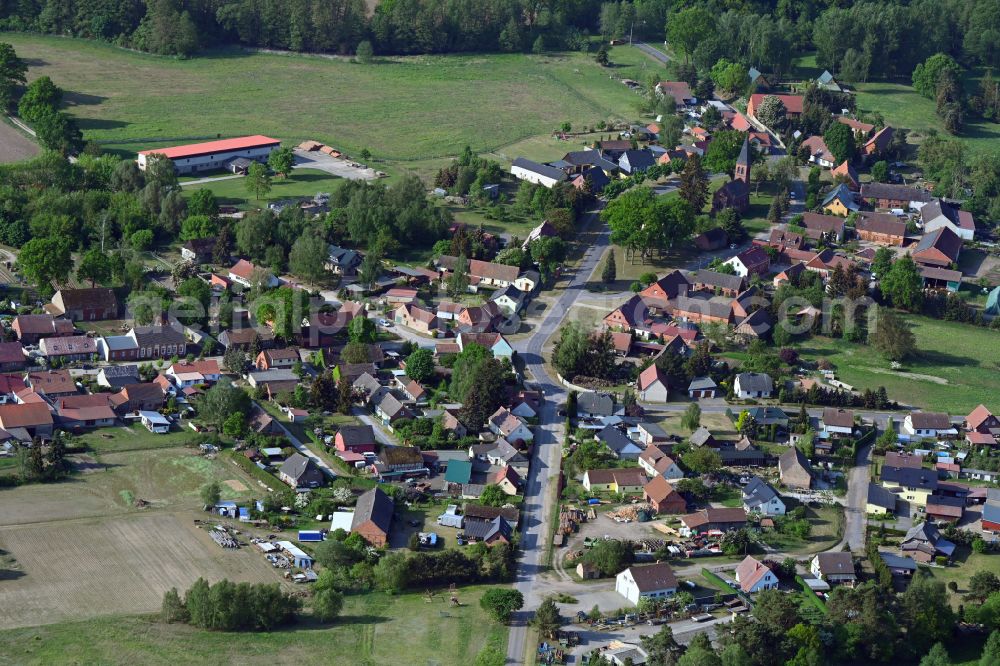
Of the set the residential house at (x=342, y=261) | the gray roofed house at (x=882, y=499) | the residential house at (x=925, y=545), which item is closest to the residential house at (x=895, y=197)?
the residential house at (x=342, y=261)

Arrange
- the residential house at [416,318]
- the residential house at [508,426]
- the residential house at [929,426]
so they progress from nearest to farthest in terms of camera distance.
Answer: the residential house at [508,426], the residential house at [929,426], the residential house at [416,318]

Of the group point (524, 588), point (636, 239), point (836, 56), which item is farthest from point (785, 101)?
point (524, 588)

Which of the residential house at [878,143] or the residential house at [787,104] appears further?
the residential house at [787,104]

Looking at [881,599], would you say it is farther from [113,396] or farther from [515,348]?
[113,396]

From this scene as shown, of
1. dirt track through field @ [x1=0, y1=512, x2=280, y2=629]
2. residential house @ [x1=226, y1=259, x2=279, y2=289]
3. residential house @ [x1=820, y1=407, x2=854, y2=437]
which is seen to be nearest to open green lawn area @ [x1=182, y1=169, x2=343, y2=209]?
residential house @ [x1=226, y1=259, x2=279, y2=289]

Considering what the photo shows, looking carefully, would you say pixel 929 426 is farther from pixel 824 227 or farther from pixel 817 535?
pixel 824 227

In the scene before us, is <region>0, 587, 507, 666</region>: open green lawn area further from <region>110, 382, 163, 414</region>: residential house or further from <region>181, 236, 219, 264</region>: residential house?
<region>181, 236, 219, 264</region>: residential house

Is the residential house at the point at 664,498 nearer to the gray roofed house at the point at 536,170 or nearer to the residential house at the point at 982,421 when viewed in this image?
the residential house at the point at 982,421
